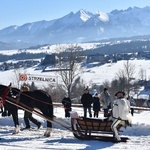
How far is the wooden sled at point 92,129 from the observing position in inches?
452

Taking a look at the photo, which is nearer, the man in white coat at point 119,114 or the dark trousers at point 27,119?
the man in white coat at point 119,114

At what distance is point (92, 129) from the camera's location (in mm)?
11742

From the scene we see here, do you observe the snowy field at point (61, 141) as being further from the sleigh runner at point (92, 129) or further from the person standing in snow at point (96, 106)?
the person standing in snow at point (96, 106)

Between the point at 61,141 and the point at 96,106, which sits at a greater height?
the point at 96,106

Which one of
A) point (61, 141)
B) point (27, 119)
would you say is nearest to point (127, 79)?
point (27, 119)

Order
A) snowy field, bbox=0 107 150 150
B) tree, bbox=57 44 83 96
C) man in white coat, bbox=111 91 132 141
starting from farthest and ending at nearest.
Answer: tree, bbox=57 44 83 96
man in white coat, bbox=111 91 132 141
snowy field, bbox=0 107 150 150

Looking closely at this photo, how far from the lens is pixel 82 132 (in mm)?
11961

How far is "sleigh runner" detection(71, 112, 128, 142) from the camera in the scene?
452 inches

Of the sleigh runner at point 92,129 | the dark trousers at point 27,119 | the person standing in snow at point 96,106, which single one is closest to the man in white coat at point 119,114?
the sleigh runner at point 92,129

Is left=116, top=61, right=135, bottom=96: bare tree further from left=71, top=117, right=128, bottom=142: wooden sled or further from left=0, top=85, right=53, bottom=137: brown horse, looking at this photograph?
left=71, top=117, right=128, bottom=142: wooden sled

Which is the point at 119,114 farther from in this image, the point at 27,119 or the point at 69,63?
the point at 69,63

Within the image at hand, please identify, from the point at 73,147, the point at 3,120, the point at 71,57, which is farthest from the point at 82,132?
the point at 71,57

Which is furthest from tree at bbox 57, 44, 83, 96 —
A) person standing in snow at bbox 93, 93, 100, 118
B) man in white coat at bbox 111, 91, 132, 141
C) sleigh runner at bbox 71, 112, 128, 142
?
man in white coat at bbox 111, 91, 132, 141

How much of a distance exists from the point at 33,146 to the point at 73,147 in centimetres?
122
